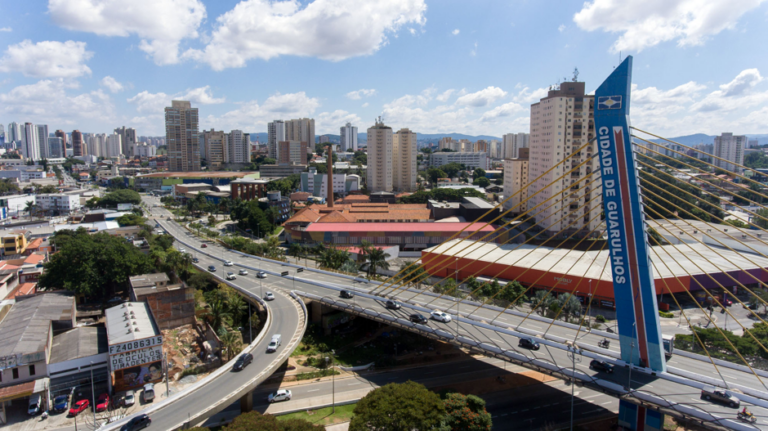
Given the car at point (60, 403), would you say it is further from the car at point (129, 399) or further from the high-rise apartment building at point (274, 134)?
the high-rise apartment building at point (274, 134)

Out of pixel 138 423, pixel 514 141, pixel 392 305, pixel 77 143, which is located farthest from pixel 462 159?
pixel 77 143

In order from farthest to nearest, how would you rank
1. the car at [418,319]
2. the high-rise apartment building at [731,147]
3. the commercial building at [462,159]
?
1. the commercial building at [462,159]
2. the high-rise apartment building at [731,147]
3. the car at [418,319]

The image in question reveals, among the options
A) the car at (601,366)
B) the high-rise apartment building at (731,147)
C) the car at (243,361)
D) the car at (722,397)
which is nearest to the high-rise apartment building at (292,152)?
the car at (243,361)

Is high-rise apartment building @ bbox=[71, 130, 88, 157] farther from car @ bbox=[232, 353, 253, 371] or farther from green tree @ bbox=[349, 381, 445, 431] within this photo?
green tree @ bbox=[349, 381, 445, 431]

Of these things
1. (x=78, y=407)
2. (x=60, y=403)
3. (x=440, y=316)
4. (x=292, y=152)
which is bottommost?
(x=78, y=407)

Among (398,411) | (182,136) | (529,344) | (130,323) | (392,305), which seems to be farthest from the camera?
(182,136)

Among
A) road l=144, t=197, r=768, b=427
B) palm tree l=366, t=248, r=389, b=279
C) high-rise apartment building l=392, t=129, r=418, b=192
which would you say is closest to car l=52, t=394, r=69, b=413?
road l=144, t=197, r=768, b=427

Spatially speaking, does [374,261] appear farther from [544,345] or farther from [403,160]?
[403,160]
